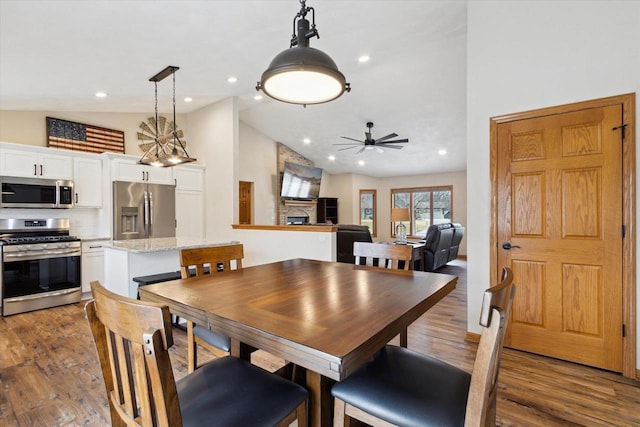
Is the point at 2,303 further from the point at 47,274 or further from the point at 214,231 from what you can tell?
the point at 214,231

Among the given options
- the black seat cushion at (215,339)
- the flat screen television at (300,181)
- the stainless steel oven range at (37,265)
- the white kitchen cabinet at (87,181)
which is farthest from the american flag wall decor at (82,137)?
the black seat cushion at (215,339)

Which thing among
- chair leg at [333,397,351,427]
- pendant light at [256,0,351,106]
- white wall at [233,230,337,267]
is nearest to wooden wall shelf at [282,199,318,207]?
white wall at [233,230,337,267]

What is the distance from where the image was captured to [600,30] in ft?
7.85

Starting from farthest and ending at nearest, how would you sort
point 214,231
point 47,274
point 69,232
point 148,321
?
point 214,231 → point 69,232 → point 47,274 → point 148,321

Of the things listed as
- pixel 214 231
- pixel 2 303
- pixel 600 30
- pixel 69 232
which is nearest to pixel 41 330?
pixel 2 303

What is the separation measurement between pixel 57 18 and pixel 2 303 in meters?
3.31

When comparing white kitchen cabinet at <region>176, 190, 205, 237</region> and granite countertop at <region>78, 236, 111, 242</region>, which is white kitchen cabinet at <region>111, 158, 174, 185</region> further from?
granite countertop at <region>78, 236, 111, 242</region>

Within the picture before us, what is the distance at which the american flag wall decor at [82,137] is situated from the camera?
4.53m

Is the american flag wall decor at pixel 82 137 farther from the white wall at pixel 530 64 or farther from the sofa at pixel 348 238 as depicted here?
the white wall at pixel 530 64

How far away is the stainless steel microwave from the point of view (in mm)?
3889

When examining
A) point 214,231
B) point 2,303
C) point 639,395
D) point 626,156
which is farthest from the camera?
point 214,231

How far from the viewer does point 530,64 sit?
2670 millimetres

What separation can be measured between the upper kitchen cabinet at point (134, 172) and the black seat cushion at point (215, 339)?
340 centimetres

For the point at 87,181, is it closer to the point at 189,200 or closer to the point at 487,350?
the point at 189,200
